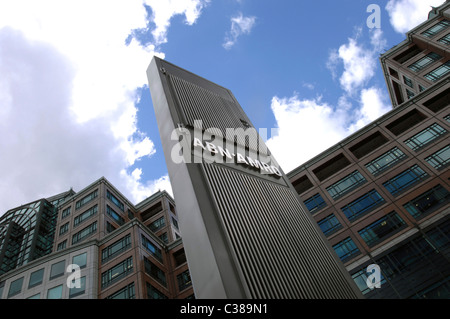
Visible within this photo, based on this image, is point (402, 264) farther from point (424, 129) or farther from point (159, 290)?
point (159, 290)

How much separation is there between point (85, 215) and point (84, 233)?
3858 millimetres

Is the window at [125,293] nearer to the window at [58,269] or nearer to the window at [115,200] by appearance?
the window at [58,269]

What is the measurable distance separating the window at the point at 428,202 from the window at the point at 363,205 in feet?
10.0

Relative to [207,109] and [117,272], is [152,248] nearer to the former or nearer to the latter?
[117,272]

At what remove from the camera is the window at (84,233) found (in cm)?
5462

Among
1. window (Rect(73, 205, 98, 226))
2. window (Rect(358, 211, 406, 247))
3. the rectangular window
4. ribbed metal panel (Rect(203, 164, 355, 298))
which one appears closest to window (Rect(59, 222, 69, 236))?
window (Rect(73, 205, 98, 226))

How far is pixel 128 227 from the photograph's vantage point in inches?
1869

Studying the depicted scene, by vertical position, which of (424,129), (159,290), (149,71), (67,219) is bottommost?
(159,290)

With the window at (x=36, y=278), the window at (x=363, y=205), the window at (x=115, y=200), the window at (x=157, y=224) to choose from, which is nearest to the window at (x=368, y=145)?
the window at (x=363, y=205)

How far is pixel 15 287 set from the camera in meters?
43.6

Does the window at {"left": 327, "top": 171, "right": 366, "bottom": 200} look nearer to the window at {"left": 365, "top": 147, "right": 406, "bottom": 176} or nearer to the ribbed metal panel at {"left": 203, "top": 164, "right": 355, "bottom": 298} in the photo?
the window at {"left": 365, "top": 147, "right": 406, "bottom": 176}

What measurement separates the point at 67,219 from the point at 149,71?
121ft

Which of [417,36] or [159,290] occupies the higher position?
[417,36]
